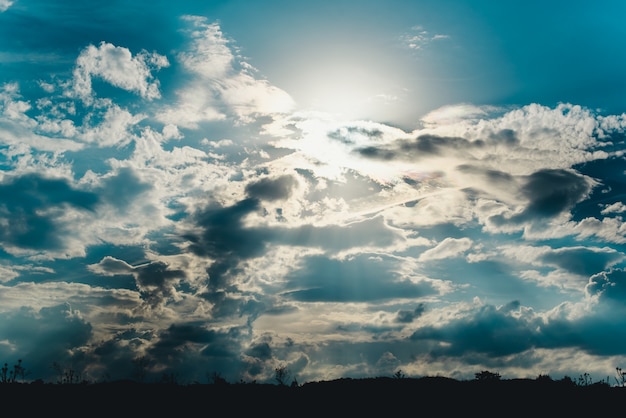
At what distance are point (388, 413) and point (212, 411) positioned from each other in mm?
12700

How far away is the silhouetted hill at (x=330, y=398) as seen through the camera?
40.8m

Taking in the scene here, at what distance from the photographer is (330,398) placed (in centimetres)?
4434

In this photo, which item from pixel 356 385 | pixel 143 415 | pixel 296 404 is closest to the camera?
pixel 143 415

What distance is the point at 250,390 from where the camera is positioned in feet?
149

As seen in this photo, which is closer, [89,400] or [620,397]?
[89,400]

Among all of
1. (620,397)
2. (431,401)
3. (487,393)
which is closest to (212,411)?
(431,401)

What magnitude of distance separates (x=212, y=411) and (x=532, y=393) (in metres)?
25.1

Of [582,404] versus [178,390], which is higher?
[178,390]

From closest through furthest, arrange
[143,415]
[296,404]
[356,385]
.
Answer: [143,415]
[296,404]
[356,385]

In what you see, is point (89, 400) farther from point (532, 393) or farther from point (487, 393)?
point (532, 393)

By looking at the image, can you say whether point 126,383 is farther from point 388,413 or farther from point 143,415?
point 388,413

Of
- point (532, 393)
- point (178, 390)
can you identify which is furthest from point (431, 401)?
point (178, 390)

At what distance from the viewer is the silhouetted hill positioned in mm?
40750

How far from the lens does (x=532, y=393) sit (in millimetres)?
45438
